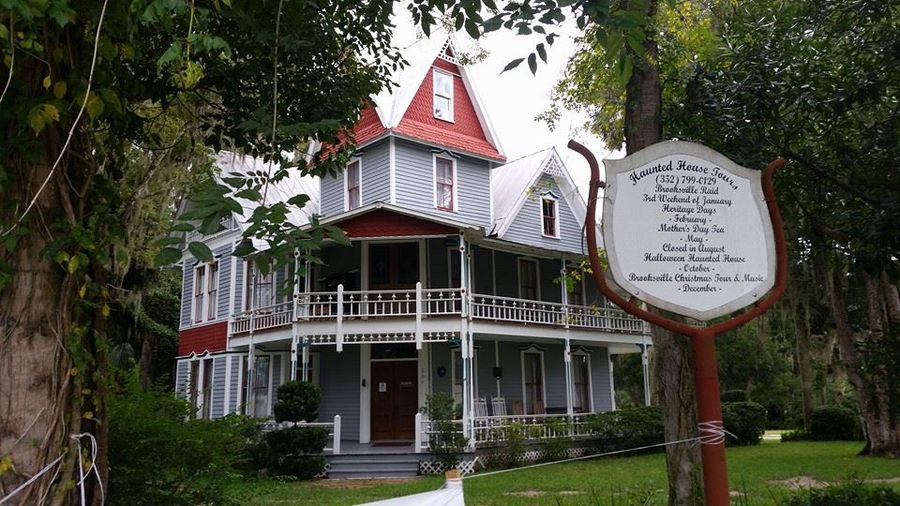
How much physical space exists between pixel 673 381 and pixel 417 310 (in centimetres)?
1198

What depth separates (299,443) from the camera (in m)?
16.2

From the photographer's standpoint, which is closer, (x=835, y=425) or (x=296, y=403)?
(x=296, y=403)

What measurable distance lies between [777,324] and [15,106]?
34155mm

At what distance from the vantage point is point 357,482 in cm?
1530

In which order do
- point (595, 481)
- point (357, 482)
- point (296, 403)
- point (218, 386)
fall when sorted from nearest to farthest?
point (595, 481), point (357, 482), point (296, 403), point (218, 386)

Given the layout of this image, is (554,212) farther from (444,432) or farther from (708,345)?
(708,345)

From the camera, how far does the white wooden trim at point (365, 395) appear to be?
65.1 ft

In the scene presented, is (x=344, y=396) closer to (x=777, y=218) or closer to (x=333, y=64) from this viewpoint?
(x=333, y=64)

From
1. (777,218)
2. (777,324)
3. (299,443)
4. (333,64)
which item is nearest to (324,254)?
(299,443)

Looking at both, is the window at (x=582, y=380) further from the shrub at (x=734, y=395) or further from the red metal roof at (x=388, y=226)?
the shrub at (x=734, y=395)

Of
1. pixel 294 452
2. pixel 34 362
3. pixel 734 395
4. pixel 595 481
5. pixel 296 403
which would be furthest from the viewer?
pixel 734 395

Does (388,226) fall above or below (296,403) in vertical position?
above

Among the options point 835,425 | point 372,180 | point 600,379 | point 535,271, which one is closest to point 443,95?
point 372,180

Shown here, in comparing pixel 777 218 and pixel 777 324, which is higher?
pixel 777 324
